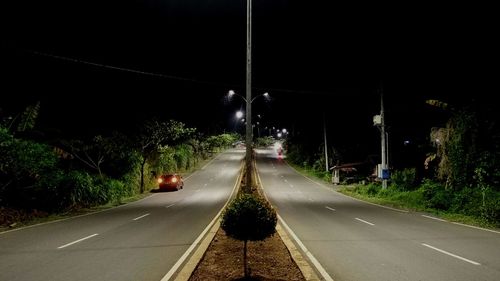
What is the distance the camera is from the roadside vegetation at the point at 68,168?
1770 centimetres

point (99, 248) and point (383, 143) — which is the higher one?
point (383, 143)

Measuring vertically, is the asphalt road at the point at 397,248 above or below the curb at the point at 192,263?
below

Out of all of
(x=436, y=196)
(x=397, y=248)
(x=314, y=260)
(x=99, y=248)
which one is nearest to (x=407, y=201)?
Result: (x=436, y=196)

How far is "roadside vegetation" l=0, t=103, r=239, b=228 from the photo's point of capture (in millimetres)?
17703

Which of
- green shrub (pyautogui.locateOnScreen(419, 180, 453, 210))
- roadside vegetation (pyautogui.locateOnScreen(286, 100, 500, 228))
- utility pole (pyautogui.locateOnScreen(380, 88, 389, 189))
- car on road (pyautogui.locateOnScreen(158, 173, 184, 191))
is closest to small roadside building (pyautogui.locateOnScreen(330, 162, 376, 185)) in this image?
utility pole (pyautogui.locateOnScreen(380, 88, 389, 189))

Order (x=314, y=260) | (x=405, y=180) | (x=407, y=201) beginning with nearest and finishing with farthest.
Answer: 1. (x=314, y=260)
2. (x=407, y=201)
3. (x=405, y=180)

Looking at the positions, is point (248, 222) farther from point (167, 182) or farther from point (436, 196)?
point (167, 182)

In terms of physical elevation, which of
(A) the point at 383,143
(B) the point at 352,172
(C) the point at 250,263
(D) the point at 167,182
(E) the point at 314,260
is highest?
(A) the point at 383,143

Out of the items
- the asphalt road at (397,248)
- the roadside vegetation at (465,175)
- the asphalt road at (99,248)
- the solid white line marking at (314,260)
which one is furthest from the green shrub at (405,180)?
the solid white line marking at (314,260)

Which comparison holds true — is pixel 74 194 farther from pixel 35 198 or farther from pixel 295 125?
pixel 295 125

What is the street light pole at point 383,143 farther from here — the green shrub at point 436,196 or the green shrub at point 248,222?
the green shrub at point 248,222

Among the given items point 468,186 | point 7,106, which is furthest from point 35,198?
point 468,186

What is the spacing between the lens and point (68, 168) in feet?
83.2

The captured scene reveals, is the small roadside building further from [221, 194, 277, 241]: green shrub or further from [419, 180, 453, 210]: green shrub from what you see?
[221, 194, 277, 241]: green shrub
